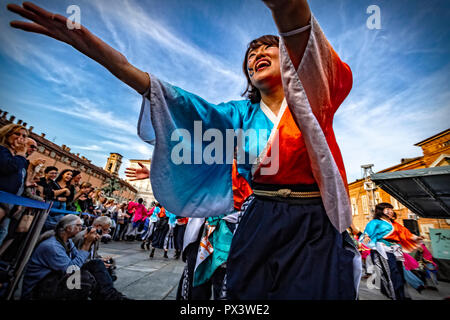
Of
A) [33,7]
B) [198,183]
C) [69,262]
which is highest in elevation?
[33,7]

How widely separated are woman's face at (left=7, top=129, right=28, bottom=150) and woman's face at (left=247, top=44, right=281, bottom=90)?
3720 mm

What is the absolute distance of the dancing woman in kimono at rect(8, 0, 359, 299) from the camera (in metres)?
0.72

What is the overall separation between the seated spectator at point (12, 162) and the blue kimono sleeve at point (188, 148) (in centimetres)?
290

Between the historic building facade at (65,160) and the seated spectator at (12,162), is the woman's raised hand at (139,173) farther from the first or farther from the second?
the historic building facade at (65,160)

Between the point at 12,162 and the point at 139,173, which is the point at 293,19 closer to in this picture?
the point at 139,173

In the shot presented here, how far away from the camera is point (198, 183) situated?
4.28ft

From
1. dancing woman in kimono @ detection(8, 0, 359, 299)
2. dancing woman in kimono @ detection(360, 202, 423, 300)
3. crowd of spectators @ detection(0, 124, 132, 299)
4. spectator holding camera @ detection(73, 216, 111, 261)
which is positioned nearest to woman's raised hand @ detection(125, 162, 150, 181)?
dancing woman in kimono @ detection(8, 0, 359, 299)

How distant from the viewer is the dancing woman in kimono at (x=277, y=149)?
0.72 meters

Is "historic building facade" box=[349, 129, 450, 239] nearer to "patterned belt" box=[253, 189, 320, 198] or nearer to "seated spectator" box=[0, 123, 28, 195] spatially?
"patterned belt" box=[253, 189, 320, 198]

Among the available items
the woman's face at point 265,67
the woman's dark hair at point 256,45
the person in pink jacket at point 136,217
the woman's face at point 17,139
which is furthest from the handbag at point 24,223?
the person in pink jacket at point 136,217

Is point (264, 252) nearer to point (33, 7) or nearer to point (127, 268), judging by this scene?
point (33, 7)

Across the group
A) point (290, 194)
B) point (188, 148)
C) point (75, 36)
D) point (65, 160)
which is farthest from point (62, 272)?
point (65, 160)
